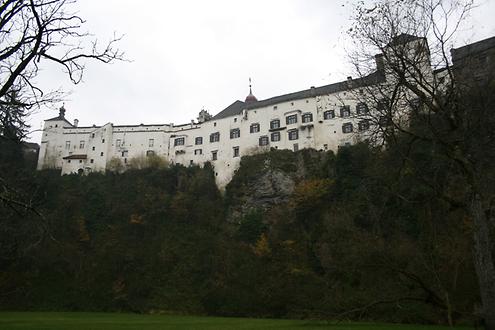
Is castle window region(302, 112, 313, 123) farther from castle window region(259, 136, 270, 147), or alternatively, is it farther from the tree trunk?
the tree trunk

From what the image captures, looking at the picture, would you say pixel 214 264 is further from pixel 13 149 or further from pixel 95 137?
pixel 95 137

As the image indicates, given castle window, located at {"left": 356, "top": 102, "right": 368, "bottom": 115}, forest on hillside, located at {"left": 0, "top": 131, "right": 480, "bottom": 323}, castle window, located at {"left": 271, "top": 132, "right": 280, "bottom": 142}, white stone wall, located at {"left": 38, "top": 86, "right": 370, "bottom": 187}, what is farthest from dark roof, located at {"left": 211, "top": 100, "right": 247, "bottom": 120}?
castle window, located at {"left": 356, "top": 102, "right": 368, "bottom": 115}

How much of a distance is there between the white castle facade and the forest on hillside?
320cm

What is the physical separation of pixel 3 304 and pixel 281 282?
2767cm

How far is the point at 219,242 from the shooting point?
45562 millimetres

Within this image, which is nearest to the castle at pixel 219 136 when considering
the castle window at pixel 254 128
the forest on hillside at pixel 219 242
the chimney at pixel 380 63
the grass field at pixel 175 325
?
the castle window at pixel 254 128

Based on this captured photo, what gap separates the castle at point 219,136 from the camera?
5278 centimetres

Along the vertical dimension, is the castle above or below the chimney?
above

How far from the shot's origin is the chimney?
10542 millimetres

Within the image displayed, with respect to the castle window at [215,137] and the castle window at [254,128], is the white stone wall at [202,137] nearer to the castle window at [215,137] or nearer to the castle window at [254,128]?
the castle window at [254,128]

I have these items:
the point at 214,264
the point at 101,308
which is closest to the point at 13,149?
the point at 101,308

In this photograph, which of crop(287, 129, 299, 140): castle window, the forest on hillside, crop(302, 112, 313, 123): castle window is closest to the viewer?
the forest on hillside

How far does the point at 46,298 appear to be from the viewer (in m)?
40.9

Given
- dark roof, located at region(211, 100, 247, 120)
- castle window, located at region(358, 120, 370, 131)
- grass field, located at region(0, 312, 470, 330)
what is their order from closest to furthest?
1. castle window, located at region(358, 120, 370, 131)
2. grass field, located at region(0, 312, 470, 330)
3. dark roof, located at region(211, 100, 247, 120)
